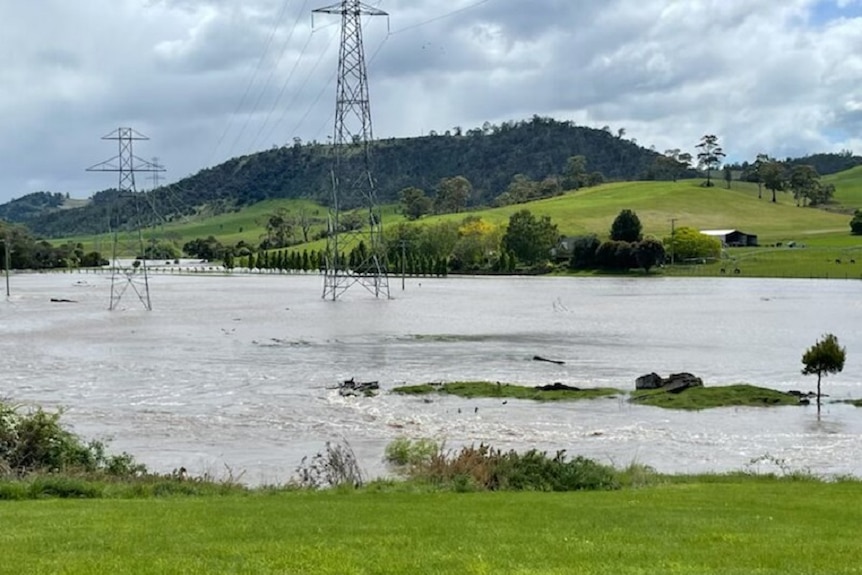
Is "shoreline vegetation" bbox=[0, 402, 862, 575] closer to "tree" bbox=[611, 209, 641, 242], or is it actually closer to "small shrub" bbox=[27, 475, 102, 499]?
"small shrub" bbox=[27, 475, 102, 499]

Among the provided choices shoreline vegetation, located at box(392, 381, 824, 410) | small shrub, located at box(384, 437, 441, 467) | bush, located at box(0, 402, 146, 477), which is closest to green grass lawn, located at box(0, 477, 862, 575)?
bush, located at box(0, 402, 146, 477)

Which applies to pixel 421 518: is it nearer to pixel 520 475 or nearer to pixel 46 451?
pixel 520 475

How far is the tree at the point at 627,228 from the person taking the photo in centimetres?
17462

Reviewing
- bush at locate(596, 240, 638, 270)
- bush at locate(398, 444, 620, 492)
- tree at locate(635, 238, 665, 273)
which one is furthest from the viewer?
bush at locate(596, 240, 638, 270)

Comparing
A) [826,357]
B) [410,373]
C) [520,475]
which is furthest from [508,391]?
[520,475]

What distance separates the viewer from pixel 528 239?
195125 mm

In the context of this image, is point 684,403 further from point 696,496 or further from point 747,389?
point 696,496

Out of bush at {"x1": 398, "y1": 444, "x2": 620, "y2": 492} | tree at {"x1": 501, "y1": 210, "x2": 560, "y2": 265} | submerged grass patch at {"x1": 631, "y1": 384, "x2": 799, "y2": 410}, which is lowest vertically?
submerged grass patch at {"x1": 631, "y1": 384, "x2": 799, "y2": 410}

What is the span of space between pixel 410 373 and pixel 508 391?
27.3 ft

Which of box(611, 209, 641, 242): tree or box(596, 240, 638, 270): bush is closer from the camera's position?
box(596, 240, 638, 270): bush

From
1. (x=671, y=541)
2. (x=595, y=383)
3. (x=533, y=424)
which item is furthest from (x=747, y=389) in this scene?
(x=671, y=541)

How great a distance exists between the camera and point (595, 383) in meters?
41.4

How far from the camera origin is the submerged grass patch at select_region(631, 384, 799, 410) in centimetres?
3553

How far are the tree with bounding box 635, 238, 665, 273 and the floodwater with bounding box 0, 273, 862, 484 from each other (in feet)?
234
